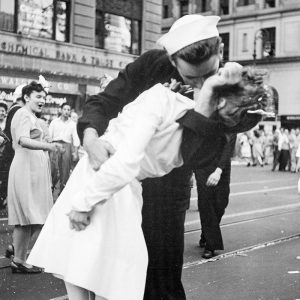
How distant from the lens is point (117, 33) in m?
25.8

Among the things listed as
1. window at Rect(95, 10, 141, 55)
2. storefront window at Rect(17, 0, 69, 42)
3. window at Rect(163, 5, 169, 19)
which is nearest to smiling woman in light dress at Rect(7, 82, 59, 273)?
storefront window at Rect(17, 0, 69, 42)

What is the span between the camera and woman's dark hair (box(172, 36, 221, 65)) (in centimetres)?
259

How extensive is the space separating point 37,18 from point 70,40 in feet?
5.84

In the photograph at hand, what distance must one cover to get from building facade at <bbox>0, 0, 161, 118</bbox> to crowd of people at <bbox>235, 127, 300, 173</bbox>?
6.69 metres

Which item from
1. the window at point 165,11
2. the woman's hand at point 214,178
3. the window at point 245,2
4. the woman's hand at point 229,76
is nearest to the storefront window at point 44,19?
the woman's hand at point 214,178

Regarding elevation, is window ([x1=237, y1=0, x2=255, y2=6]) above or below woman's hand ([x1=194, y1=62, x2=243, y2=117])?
above

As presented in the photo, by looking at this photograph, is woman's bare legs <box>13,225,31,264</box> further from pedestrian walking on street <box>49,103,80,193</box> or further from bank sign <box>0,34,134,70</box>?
bank sign <box>0,34,134,70</box>

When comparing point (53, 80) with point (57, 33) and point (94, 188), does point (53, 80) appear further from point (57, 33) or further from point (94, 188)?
point (94, 188)

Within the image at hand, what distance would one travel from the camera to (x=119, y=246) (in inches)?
98.9

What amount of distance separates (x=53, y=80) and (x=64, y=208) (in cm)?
A: 2040

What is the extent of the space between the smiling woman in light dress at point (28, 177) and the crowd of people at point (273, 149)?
58.3 feet

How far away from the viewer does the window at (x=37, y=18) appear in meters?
21.0

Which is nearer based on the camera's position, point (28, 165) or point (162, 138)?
point (162, 138)

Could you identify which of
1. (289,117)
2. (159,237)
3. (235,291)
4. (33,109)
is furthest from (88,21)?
(289,117)
